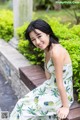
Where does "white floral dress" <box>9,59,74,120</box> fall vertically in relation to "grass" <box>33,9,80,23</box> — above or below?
above

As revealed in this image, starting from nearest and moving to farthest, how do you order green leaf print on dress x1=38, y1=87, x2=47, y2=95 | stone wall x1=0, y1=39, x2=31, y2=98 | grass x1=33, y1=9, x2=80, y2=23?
green leaf print on dress x1=38, y1=87, x2=47, y2=95 → stone wall x1=0, y1=39, x2=31, y2=98 → grass x1=33, y1=9, x2=80, y2=23

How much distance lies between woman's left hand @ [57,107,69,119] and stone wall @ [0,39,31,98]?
1185 millimetres

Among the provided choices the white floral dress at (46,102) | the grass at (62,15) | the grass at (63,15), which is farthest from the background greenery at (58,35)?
the grass at (63,15)

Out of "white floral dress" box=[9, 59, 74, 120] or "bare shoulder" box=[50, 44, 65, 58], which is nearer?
"bare shoulder" box=[50, 44, 65, 58]

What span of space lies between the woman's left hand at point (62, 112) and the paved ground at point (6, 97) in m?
1.41

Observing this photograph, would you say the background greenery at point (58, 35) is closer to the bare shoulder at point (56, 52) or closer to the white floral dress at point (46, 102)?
the white floral dress at point (46, 102)

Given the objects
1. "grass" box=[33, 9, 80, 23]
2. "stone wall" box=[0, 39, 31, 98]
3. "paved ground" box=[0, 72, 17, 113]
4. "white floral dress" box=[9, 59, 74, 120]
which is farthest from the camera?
"grass" box=[33, 9, 80, 23]

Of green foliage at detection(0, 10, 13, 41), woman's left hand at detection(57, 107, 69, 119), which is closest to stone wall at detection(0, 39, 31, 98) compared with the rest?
green foliage at detection(0, 10, 13, 41)

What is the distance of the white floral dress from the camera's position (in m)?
2.68

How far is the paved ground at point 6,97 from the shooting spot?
156 inches

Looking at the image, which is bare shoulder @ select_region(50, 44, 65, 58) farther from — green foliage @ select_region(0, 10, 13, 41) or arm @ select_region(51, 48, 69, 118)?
green foliage @ select_region(0, 10, 13, 41)

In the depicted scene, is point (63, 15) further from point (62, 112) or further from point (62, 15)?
point (62, 112)

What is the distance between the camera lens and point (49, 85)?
2791 mm

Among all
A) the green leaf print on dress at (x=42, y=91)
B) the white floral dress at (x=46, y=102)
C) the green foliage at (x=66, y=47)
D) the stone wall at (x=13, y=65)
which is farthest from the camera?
the stone wall at (x=13, y=65)
